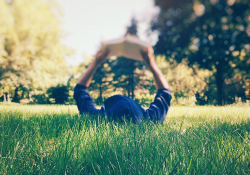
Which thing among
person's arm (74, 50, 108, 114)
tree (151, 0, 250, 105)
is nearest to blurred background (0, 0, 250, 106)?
tree (151, 0, 250, 105)

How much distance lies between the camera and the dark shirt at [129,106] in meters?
1.74

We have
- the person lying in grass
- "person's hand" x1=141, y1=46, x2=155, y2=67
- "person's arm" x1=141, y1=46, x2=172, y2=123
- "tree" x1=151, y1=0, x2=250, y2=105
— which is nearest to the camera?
the person lying in grass

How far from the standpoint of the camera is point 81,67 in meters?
16.6

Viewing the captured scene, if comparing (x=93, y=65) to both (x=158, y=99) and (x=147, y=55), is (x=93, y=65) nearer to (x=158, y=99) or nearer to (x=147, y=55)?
(x=147, y=55)

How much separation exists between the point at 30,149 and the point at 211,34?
12.1m

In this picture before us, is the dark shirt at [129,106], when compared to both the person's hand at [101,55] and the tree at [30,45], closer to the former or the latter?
the person's hand at [101,55]

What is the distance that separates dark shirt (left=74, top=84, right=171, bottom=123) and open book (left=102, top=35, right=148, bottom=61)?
2.06 ft

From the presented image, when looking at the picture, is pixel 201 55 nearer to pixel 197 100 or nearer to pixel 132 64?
pixel 197 100

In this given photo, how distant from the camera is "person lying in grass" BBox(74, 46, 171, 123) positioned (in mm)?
1717

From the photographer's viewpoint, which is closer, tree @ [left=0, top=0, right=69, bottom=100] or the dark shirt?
the dark shirt

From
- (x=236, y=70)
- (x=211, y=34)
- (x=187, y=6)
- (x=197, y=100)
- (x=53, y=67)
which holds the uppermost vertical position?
(x=187, y=6)

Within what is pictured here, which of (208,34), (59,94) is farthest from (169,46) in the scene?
(59,94)

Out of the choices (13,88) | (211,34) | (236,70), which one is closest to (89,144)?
(13,88)

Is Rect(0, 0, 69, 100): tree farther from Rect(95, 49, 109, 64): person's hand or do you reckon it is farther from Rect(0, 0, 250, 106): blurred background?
Rect(95, 49, 109, 64): person's hand
